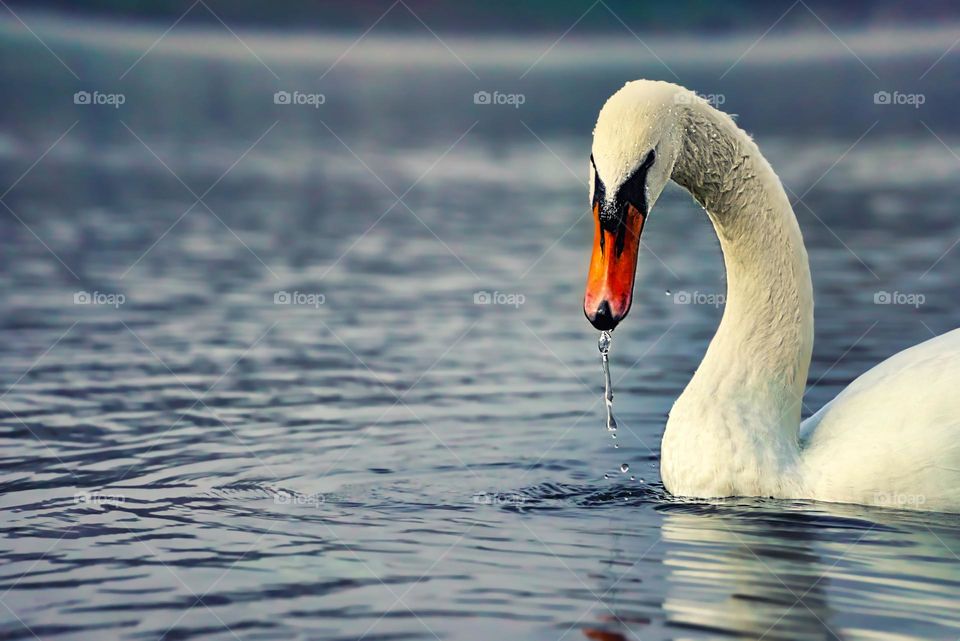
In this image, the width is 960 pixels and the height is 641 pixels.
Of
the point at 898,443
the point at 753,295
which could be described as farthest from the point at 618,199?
the point at 898,443

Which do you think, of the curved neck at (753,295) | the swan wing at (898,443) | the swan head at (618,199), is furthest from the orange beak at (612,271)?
the swan wing at (898,443)

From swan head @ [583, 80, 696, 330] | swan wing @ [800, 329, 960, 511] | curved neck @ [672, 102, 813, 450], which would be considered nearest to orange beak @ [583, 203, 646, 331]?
swan head @ [583, 80, 696, 330]

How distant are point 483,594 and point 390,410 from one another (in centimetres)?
421

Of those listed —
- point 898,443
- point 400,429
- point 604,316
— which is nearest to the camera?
point 604,316

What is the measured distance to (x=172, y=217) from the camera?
951 inches

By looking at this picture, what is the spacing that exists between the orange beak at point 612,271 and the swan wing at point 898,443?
1.64 meters

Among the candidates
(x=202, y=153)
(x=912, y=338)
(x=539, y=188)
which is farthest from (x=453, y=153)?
(x=912, y=338)

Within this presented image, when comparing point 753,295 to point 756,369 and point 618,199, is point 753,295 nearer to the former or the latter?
point 756,369

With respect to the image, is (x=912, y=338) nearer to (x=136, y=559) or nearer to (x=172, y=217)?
(x=136, y=559)

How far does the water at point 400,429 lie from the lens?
6.52m

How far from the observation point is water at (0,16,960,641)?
257 inches

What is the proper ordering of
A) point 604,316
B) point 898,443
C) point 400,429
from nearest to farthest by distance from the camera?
point 604,316, point 898,443, point 400,429

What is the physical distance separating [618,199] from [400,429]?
11.1 ft

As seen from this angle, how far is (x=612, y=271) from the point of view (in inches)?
285
